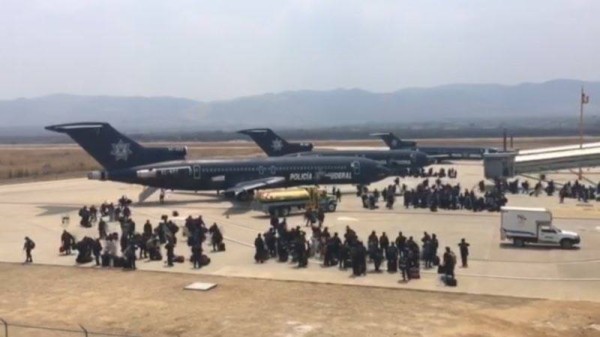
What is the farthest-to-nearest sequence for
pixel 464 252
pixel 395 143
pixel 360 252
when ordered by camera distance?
pixel 395 143
pixel 464 252
pixel 360 252

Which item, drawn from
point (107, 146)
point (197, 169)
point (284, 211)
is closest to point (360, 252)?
point (284, 211)

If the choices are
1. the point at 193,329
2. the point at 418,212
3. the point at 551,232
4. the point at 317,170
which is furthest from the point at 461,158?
the point at 193,329

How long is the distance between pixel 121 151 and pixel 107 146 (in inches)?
52.1

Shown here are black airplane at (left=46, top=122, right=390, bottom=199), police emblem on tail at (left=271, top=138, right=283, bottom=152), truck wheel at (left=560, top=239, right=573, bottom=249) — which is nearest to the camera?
truck wheel at (left=560, top=239, right=573, bottom=249)

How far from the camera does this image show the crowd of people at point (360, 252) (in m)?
30.8

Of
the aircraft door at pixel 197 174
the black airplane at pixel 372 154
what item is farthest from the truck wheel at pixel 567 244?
the black airplane at pixel 372 154

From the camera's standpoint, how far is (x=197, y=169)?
60312 millimetres

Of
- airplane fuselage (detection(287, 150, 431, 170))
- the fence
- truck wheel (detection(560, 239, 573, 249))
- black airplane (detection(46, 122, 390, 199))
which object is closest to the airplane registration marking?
black airplane (detection(46, 122, 390, 199))

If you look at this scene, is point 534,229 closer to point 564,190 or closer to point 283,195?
point 283,195

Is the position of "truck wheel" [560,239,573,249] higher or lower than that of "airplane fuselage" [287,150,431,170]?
lower

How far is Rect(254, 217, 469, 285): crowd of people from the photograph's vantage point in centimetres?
3082

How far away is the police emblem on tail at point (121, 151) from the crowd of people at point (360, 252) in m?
25.9

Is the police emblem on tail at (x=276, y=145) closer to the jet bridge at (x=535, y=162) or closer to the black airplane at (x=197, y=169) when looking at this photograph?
the black airplane at (x=197, y=169)

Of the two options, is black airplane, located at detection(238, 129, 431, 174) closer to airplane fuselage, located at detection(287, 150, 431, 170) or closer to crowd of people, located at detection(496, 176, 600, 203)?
airplane fuselage, located at detection(287, 150, 431, 170)
